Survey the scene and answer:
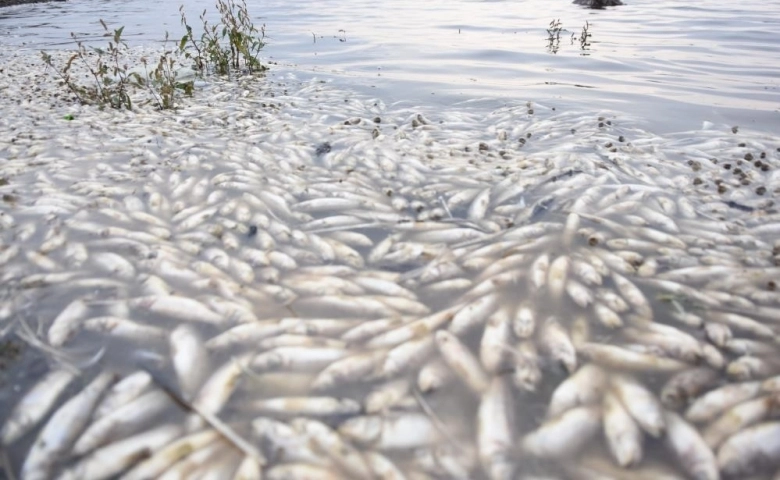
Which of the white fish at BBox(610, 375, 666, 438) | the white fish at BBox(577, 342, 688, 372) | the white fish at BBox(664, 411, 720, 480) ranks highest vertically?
the white fish at BBox(577, 342, 688, 372)

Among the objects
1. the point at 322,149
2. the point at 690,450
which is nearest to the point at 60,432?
the point at 690,450

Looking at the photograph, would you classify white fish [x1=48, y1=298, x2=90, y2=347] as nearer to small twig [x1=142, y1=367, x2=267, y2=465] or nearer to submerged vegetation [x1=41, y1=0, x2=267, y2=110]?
small twig [x1=142, y1=367, x2=267, y2=465]

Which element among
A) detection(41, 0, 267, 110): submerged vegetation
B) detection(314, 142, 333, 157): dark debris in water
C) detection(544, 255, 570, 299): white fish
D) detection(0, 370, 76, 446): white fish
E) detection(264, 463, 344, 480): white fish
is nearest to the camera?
detection(264, 463, 344, 480): white fish

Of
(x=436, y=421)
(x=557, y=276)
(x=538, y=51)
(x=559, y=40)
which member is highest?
(x=559, y=40)

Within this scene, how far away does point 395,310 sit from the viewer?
14.1 feet

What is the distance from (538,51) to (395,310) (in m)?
12.8

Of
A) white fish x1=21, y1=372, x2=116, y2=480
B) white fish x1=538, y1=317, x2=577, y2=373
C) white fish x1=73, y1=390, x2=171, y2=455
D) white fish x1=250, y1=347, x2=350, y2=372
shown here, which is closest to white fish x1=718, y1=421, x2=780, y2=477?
white fish x1=538, y1=317, x2=577, y2=373

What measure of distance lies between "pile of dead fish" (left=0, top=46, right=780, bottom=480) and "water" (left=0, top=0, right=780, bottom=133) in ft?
9.78

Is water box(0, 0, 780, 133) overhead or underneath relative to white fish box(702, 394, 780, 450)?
overhead

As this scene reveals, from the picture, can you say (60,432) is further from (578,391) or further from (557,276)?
(557,276)

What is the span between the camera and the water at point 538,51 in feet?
34.3

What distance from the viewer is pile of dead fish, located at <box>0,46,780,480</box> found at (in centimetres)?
309

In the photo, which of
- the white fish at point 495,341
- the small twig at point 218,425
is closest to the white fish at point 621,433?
the white fish at point 495,341

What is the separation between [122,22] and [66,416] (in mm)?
25556
